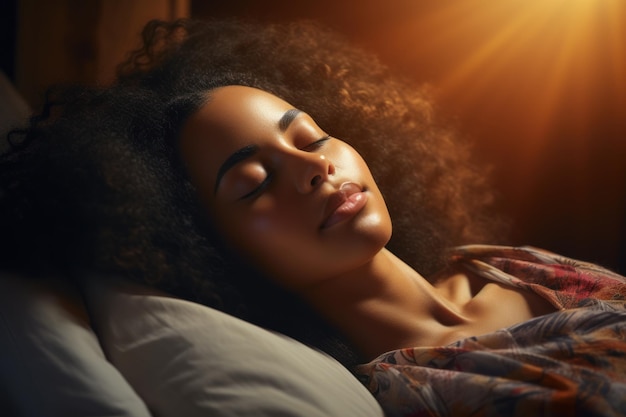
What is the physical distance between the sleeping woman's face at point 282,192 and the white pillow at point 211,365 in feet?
0.57

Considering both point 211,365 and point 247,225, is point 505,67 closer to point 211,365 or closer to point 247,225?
point 247,225

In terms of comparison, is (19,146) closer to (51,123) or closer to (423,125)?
(51,123)

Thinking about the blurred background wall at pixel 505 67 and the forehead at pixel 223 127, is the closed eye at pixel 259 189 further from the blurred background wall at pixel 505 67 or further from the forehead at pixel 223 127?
the blurred background wall at pixel 505 67

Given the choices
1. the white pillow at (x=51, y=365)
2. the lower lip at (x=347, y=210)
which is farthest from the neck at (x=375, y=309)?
the white pillow at (x=51, y=365)

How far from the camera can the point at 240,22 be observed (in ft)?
5.04

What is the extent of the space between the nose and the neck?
186 millimetres

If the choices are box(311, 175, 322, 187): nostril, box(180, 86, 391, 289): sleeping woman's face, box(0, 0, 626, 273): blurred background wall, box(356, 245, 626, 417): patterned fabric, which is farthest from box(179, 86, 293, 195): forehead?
box(0, 0, 626, 273): blurred background wall

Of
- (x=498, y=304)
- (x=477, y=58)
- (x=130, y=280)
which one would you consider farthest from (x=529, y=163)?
(x=130, y=280)

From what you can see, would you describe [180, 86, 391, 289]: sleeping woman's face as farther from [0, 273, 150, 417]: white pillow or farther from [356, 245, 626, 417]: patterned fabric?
[0, 273, 150, 417]: white pillow

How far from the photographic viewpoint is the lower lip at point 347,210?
1.00 metres

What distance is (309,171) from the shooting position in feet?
3.30

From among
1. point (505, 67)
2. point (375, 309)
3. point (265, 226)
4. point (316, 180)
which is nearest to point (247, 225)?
point (265, 226)

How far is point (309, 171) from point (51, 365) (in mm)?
481

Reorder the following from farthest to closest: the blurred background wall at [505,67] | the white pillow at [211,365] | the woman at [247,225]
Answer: the blurred background wall at [505,67] < the woman at [247,225] < the white pillow at [211,365]
